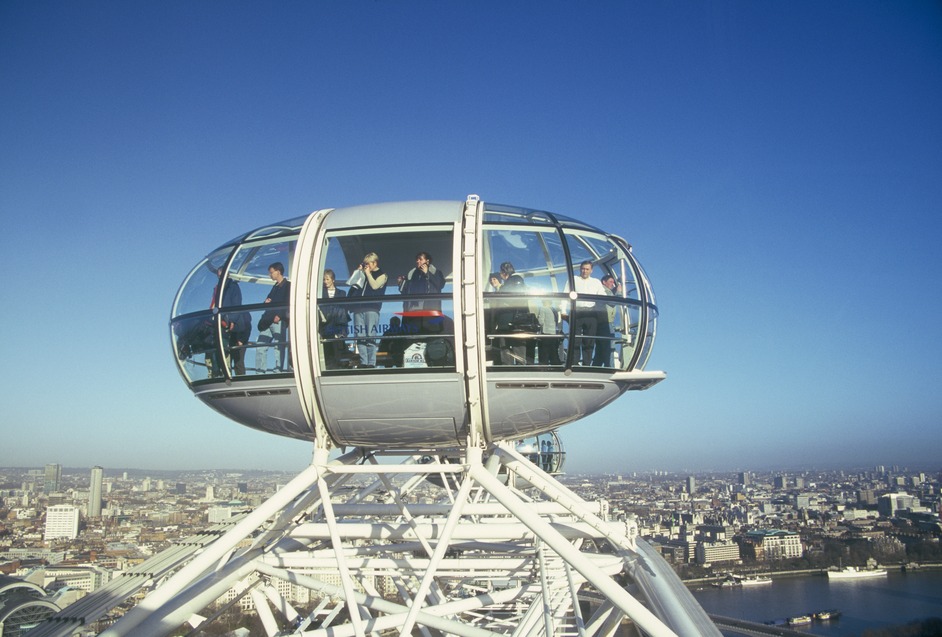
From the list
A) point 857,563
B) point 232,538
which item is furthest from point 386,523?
point 857,563

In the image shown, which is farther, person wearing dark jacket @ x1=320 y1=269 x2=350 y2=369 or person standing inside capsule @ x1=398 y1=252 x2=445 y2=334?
person wearing dark jacket @ x1=320 y1=269 x2=350 y2=369

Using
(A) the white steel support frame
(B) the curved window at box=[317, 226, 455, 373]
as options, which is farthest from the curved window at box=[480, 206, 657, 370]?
(A) the white steel support frame

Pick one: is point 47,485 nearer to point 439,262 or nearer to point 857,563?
point 857,563

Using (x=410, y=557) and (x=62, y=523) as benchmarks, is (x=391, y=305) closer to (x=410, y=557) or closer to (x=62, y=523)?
(x=410, y=557)

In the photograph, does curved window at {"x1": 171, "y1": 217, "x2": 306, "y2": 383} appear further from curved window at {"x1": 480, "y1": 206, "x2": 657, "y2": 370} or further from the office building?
the office building

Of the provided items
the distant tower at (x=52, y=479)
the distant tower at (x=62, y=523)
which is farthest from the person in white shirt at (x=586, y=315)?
the distant tower at (x=52, y=479)

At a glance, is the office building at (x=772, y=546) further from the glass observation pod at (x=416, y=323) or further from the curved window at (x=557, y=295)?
the glass observation pod at (x=416, y=323)
